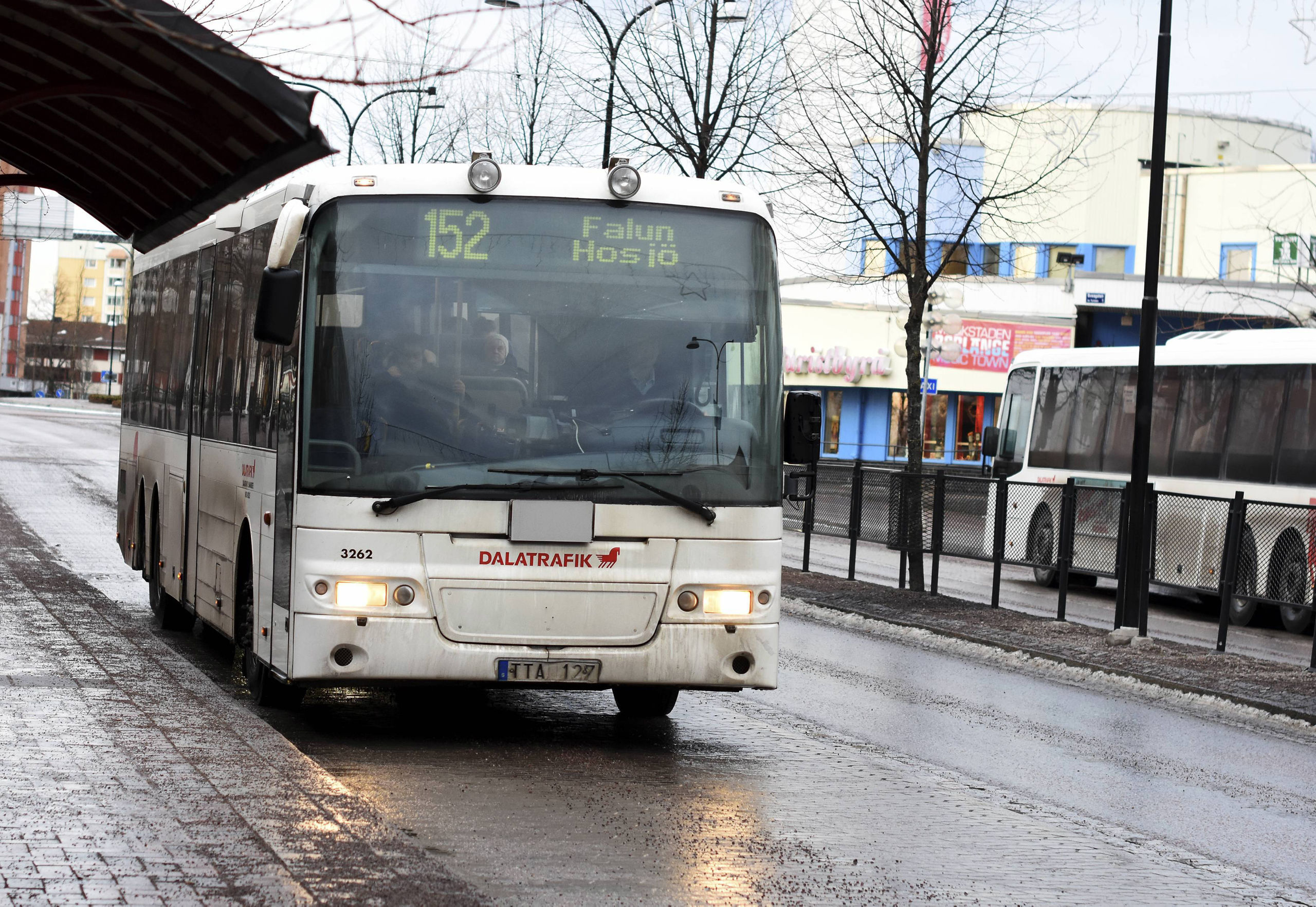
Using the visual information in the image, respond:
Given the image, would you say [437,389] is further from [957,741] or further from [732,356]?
[957,741]

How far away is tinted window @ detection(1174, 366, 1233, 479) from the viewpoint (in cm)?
2136

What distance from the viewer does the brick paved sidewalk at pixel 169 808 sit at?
568cm

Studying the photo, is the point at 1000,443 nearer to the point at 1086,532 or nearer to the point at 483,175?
the point at 1086,532

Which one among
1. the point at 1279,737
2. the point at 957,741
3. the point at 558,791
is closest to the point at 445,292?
the point at 558,791

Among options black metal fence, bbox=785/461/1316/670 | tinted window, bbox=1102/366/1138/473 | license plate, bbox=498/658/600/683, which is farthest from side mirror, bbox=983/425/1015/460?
license plate, bbox=498/658/600/683

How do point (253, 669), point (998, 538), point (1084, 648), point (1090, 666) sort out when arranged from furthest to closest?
point (998, 538)
point (1084, 648)
point (1090, 666)
point (253, 669)

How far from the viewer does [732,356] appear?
30.0 feet

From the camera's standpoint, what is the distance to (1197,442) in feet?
71.4

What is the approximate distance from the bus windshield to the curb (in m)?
5.09

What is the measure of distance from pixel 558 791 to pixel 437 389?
2118mm

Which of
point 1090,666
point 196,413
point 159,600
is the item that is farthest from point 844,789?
point 159,600

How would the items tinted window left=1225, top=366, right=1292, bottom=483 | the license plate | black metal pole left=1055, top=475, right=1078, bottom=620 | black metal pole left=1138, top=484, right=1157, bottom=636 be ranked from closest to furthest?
the license plate, black metal pole left=1138, top=484, right=1157, bottom=636, black metal pole left=1055, top=475, right=1078, bottom=620, tinted window left=1225, top=366, right=1292, bottom=483

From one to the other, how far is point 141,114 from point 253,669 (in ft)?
10.7

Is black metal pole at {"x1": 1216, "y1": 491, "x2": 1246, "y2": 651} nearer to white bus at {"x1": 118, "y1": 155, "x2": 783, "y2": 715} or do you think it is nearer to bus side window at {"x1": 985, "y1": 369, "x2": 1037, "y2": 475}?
white bus at {"x1": 118, "y1": 155, "x2": 783, "y2": 715}
